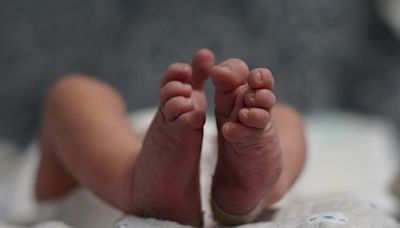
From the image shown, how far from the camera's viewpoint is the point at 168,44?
66.3 inches

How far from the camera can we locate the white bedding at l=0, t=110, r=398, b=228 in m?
0.79

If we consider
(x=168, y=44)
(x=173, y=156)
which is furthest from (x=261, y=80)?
(x=168, y=44)

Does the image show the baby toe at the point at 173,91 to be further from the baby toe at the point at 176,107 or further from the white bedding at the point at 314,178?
the white bedding at the point at 314,178

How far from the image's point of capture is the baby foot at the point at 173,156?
65 centimetres

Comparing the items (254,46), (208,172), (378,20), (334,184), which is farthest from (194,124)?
(378,20)

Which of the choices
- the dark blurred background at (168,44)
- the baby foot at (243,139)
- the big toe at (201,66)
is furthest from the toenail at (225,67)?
the dark blurred background at (168,44)

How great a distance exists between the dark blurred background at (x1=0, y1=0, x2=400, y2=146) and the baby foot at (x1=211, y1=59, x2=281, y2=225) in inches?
37.9

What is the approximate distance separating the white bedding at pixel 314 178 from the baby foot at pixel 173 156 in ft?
0.08

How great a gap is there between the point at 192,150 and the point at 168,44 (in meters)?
1.04

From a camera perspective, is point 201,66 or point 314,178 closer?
point 201,66

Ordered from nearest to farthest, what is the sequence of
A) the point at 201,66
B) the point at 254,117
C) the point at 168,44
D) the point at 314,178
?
1. the point at 254,117
2. the point at 201,66
3. the point at 314,178
4. the point at 168,44

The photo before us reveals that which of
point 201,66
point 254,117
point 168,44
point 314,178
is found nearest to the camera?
point 254,117

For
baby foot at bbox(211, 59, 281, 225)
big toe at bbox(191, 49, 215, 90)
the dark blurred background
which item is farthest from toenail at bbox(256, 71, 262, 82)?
the dark blurred background

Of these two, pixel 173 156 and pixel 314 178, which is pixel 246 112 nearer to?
pixel 173 156
